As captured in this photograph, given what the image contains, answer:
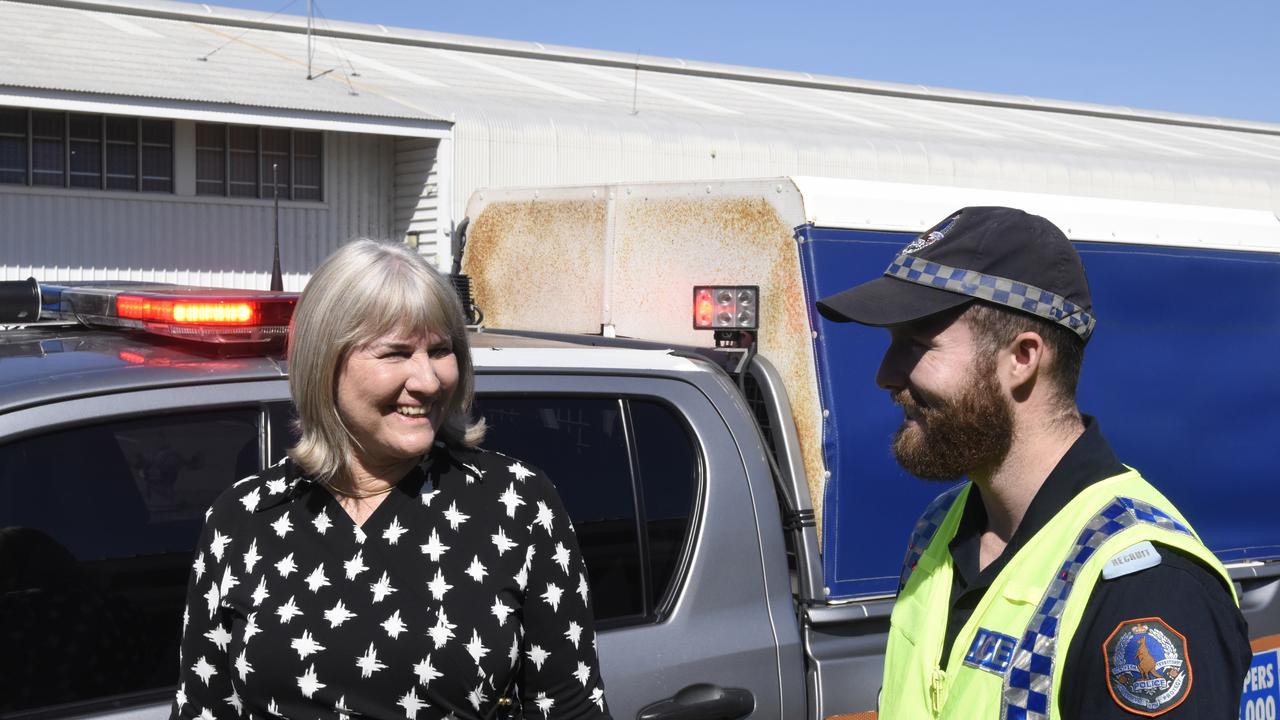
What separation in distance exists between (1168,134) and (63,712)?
2898 cm

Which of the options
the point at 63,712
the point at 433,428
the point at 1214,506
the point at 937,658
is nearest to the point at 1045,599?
the point at 937,658

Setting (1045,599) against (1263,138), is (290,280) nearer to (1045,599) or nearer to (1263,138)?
(1045,599)

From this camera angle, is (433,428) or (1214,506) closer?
(433,428)

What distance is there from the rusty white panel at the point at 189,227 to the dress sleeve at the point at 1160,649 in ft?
Answer: 48.9

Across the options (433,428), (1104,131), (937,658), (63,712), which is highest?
(1104,131)

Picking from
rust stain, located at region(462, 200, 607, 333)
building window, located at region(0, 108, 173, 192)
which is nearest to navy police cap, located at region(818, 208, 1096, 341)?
rust stain, located at region(462, 200, 607, 333)

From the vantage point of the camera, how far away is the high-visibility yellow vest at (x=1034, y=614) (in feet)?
5.14

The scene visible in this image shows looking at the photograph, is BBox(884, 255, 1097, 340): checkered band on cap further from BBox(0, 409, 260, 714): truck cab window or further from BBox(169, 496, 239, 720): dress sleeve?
BBox(0, 409, 260, 714): truck cab window

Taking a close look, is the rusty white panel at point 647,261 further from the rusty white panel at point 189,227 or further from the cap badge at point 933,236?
the rusty white panel at point 189,227

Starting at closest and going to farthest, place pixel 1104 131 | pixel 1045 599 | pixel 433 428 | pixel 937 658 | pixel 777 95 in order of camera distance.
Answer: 1. pixel 1045 599
2. pixel 937 658
3. pixel 433 428
4. pixel 777 95
5. pixel 1104 131

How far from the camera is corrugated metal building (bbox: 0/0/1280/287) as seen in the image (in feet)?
48.5

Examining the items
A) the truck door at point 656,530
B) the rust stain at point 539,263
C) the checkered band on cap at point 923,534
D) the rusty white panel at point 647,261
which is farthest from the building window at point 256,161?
the checkered band on cap at point 923,534

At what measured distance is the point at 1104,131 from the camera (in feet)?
87.9

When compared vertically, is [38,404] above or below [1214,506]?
above
